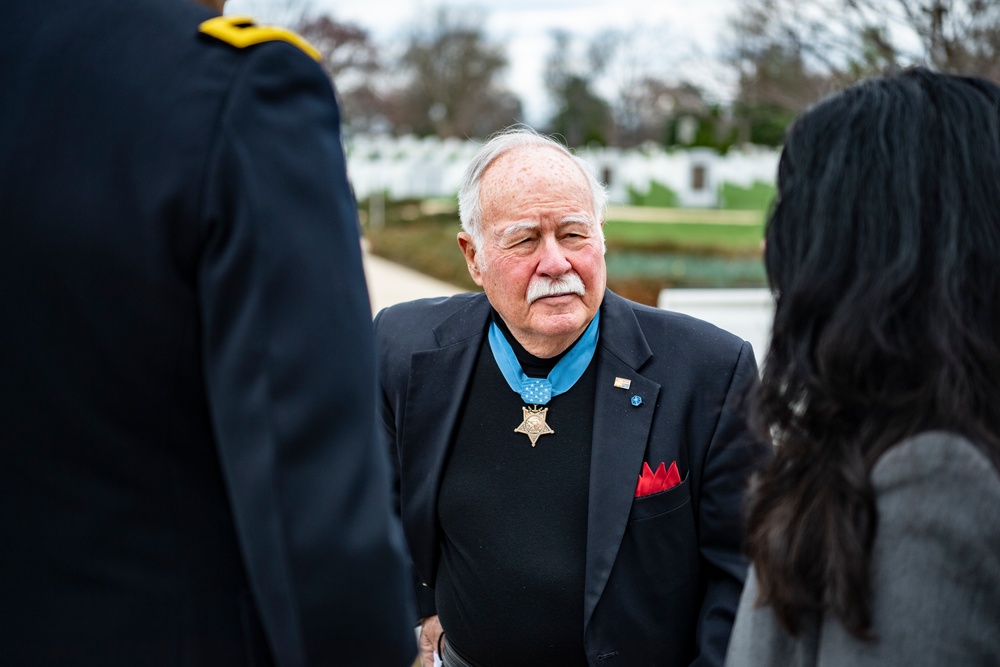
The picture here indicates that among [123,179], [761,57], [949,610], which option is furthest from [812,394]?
[761,57]

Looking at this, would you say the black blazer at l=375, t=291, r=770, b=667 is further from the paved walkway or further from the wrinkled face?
the paved walkway

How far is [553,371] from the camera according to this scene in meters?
2.72

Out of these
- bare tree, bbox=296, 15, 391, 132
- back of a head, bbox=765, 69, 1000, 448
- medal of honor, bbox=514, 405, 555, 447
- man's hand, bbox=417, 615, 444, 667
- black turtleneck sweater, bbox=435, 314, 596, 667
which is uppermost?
bare tree, bbox=296, 15, 391, 132

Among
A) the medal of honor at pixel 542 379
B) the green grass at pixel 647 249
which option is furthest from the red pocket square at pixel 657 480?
the green grass at pixel 647 249

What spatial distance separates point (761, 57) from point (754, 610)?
29.8 feet

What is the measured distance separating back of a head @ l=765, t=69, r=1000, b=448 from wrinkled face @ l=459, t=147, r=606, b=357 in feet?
4.10

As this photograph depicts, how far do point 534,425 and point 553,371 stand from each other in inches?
6.6

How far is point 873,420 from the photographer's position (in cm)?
138

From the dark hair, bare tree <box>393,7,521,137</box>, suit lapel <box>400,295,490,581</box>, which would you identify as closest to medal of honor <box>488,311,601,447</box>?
suit lapel <box>400,295,490,581</box>

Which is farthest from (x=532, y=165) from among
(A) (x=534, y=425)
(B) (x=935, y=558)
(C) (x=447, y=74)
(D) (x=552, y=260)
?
(C) (x=447, y=74)

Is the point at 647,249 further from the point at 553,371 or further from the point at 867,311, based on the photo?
the point at 867,311

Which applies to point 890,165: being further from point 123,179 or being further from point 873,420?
point 123,179

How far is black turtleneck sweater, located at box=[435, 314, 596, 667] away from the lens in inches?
98.3

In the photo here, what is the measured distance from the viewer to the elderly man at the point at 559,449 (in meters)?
2.46
